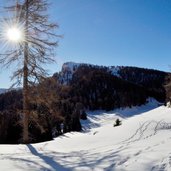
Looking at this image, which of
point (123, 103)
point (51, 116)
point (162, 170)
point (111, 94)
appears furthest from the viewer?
point (111, 94)

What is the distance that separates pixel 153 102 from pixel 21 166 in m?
178

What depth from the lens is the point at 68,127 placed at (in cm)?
9662

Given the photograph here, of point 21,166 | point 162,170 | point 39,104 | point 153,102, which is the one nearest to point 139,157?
point 162,170

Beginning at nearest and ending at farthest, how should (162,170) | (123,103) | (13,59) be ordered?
(162,170) < (13,59) < (123,103)

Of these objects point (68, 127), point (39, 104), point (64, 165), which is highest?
point (39, 104)

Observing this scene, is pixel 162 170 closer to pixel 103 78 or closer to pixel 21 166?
pixel 21 166

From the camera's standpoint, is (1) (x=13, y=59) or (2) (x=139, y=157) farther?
(1) (x=13, y=59)

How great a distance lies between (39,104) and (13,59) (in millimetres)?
3254

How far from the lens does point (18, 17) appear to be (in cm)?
1734

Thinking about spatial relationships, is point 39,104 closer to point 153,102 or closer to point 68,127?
point 68,127

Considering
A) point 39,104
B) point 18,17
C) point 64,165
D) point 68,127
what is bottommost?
point 68,127

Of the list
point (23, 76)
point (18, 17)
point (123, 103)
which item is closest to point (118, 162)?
point (23, 76)

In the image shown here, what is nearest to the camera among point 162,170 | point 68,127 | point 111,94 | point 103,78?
point 162,170

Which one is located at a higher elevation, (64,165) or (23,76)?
(23,76)
